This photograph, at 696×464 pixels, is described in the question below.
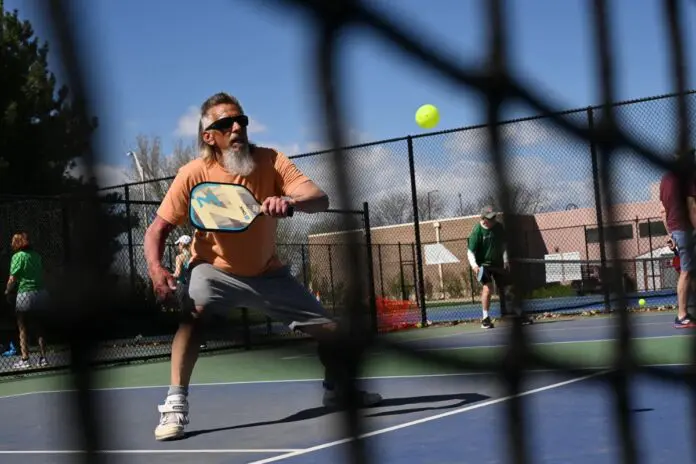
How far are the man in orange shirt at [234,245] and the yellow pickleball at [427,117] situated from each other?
91 mm

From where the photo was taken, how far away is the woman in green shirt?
0.67 meters

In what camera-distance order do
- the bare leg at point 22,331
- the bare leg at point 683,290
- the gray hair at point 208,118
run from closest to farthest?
the bare leg at point 22,331
the gray hair at point 208,118
the bare leg at point 683,290

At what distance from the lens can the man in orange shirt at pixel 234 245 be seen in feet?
2.49

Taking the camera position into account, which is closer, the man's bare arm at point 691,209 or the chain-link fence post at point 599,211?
the chain-link fence post at point 599,211

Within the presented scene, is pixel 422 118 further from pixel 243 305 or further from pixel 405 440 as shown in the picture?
pixel 405 440

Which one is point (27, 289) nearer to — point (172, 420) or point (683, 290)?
point (172, 420)

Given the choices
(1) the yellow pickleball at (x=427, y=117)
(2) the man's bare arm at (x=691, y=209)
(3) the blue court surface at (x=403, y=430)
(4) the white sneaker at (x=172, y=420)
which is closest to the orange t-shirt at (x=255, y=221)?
(1) the yellow pickleball at (x=427, y=117)

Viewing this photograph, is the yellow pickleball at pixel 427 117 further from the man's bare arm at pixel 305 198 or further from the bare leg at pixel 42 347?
the bare leg at pixel 42 347

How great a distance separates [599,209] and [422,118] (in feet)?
1.40

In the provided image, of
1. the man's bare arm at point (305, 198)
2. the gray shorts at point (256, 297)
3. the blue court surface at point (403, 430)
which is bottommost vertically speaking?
the blue court surface at point (403, 430)

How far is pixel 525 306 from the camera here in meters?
0.89

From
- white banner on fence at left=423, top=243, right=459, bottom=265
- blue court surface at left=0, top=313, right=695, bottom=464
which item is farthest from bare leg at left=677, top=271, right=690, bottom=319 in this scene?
white banner on fence at left=423, top=243, right=459, bottom=265

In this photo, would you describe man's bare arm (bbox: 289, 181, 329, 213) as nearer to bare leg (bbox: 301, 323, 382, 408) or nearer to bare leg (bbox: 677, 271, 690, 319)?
bare leg (bbox: 301, 323, 382, 408)

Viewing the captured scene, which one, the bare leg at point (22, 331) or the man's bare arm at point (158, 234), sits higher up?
the man's bare arm at point (158, 234)
